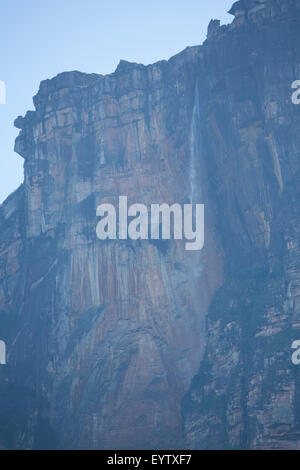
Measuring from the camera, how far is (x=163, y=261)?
108938 mm

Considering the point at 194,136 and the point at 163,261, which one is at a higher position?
A: the point at 194,136

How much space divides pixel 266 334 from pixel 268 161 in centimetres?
1602

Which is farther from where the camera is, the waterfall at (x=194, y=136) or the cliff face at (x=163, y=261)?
the waterfall at (x=194, y=136)

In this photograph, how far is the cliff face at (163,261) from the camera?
101312 mm

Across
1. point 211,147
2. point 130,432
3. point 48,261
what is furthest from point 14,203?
point 130,432

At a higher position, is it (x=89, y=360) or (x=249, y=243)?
(x=249, y=243)

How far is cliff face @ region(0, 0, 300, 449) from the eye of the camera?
101 metres

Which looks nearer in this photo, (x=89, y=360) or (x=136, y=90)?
(x=89, y=360)

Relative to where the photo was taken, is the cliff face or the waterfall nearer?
the cliff face

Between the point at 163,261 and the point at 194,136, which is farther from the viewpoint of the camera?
the point at 194,136

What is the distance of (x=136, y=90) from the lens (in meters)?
115
